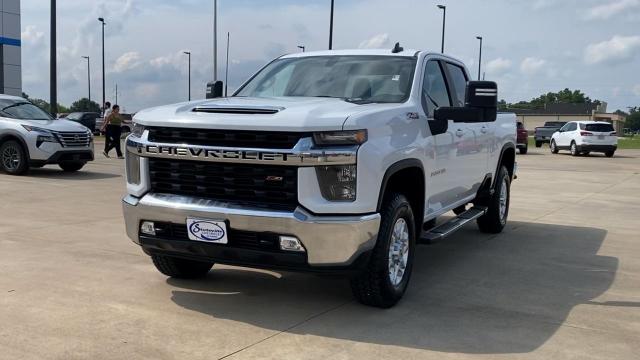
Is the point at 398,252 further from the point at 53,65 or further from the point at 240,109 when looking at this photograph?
the point at 53,65

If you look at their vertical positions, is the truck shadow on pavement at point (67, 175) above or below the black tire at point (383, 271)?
below

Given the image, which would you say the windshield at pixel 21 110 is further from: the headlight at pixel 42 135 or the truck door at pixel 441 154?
the truck door at pixel 441 154

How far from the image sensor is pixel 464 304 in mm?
5066

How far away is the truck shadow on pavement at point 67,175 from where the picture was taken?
13344mm

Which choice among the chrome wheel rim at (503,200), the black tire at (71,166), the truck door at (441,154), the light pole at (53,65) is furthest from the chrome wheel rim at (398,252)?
the light pole at (53,65)

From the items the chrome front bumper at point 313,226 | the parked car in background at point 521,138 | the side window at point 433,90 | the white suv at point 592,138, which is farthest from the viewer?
the white suv at point 592,138

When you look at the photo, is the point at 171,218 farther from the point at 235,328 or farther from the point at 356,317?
the point at 356,317

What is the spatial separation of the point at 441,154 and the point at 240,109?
200 cm

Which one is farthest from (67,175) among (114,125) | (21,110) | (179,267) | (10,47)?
(10,47)

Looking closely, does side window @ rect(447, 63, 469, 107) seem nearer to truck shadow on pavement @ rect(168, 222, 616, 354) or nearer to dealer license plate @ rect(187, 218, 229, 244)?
truck shadow on pavement @ rect(168, 222, 616, 354)

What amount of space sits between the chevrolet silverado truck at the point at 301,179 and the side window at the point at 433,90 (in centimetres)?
7

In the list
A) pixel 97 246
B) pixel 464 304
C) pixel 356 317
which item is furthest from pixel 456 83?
pixel 97 246

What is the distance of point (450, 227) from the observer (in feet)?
19.8

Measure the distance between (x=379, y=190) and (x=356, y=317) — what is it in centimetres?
94
